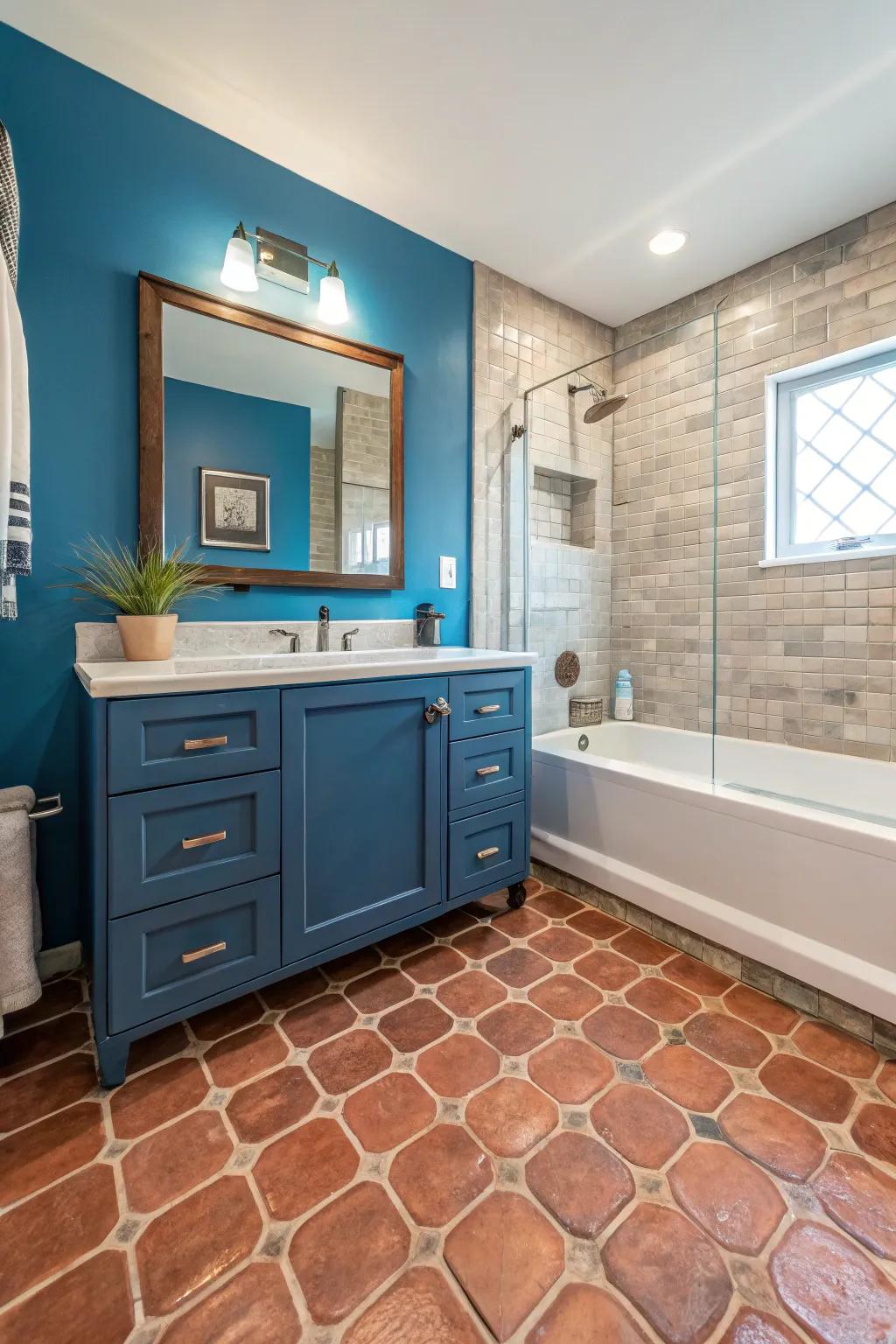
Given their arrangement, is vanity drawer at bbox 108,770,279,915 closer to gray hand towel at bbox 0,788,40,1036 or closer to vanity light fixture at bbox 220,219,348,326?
gray hand towel at bbox 0,788,40,1036

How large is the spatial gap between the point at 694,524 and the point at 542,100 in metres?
1.62

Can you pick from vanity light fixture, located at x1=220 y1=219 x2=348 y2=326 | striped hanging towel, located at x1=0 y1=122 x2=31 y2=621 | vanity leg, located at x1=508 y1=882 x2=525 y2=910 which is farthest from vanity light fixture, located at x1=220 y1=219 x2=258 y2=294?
vanity leg, located at x1=508 y1=882 x2=525 y2=910

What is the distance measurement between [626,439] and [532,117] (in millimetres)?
1407

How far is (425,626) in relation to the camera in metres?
2.24

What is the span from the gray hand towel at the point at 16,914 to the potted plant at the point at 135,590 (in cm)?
47

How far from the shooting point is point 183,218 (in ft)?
5.56

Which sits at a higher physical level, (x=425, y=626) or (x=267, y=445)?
(x=267, y=445)

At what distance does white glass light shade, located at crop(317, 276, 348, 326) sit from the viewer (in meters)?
1.91

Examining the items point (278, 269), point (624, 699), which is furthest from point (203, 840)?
point (624, 699)

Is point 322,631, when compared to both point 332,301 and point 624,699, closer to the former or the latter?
point 332,301

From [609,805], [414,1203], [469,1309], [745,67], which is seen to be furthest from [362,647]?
[745,67]

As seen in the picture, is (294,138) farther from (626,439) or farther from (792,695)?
(792,695)

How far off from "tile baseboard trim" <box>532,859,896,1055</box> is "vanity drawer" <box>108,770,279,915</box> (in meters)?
1.22

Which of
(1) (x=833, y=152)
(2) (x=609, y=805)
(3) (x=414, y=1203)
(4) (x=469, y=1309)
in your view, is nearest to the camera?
(4) (x=469, y=1309)
